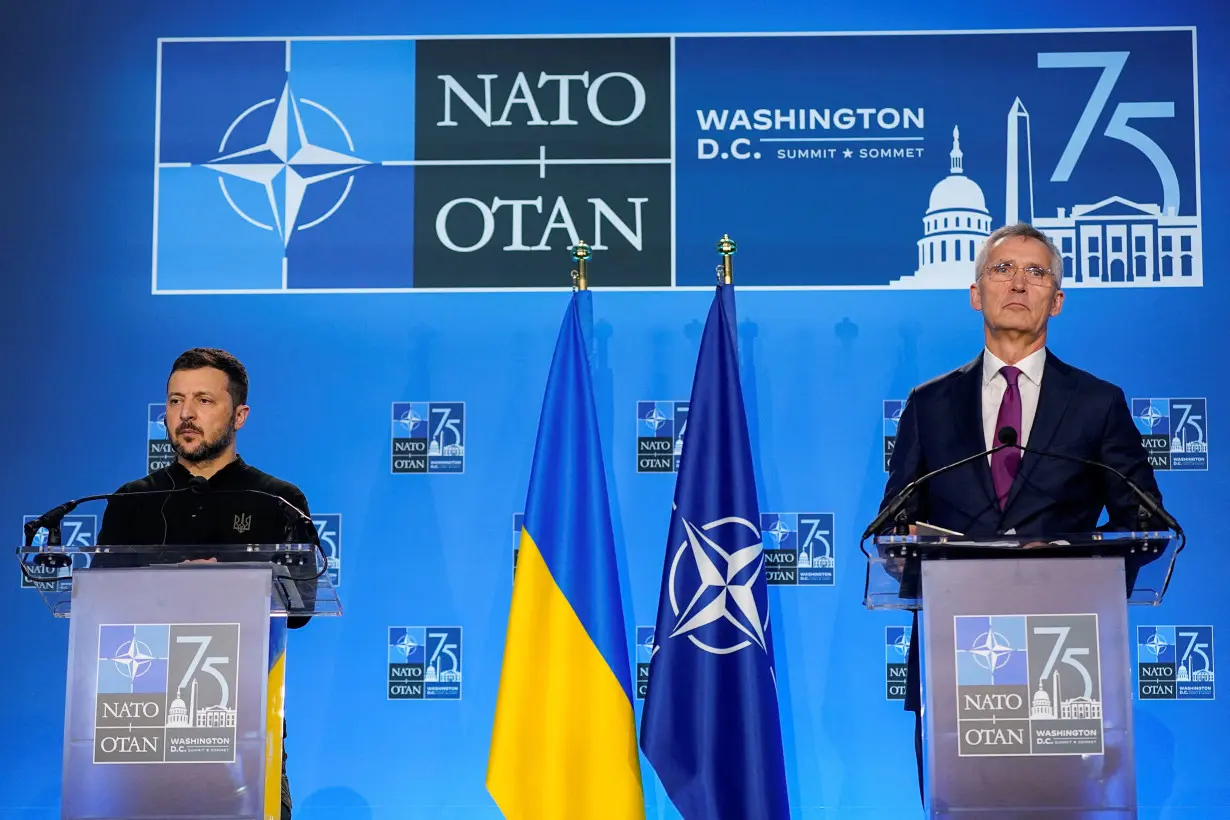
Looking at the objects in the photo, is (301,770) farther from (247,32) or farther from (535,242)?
(247,32)

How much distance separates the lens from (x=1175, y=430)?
5258 mm

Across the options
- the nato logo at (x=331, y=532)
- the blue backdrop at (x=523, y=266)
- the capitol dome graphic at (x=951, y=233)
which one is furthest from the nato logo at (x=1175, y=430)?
the nato logo at (x=331, y=532)

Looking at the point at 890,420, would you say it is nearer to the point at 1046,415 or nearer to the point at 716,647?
the point at 716,647

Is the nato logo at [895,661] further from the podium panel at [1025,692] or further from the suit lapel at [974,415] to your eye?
the podium panel at [1025,692]

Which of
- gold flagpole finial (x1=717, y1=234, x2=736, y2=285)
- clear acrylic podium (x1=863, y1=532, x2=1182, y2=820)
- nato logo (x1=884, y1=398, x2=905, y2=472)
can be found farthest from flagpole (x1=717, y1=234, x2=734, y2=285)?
clear acrylic podium (x1=863, y1=532, x2=1182, y2=820)

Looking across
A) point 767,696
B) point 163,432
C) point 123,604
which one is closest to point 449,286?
point 163,432

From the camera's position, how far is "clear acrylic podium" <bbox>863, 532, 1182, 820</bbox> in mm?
2730

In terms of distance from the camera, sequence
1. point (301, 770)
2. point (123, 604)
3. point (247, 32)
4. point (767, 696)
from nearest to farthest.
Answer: point (123, 604)
point (767, 696)
point (301, 770)
point (247, 32)

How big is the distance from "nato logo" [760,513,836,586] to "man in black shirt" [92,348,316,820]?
1784 mm

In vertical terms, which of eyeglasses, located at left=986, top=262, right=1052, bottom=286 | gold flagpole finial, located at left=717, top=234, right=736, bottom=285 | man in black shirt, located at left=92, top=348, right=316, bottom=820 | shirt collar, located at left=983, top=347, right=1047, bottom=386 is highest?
gold flagpole finial, located at left=717, top=234, right=736, bottom=285

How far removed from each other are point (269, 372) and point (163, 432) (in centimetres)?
46

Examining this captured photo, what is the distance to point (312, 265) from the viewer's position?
546 centimetres

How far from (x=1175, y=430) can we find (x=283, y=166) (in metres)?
3.45

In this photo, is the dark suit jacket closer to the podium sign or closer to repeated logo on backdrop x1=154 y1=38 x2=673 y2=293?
the podium sign
